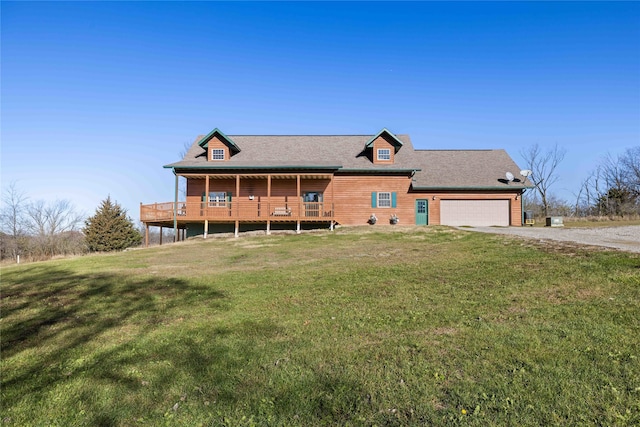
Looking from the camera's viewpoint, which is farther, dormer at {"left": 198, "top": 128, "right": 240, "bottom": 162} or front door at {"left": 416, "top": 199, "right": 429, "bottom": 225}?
front door at {"left": 416, "top": 199, "right": 429, "bottom": 225}

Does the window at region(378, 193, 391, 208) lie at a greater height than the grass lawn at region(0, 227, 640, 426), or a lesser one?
greater

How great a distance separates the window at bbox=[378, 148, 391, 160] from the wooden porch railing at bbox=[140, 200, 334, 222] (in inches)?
202

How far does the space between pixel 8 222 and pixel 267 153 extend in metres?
38.8

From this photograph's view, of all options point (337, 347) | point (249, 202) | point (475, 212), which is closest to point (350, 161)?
point (249, 202)

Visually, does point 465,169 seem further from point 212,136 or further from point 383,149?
point 212,136

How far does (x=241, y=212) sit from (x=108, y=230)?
19049 millimetres

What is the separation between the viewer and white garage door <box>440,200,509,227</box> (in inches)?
942

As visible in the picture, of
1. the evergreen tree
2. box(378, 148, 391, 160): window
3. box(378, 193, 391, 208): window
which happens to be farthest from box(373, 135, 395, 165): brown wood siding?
the evergreen tree

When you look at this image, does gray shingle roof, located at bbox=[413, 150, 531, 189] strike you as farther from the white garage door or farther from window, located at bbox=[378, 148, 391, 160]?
window, located at bbox=[378, 148, 391, 160]

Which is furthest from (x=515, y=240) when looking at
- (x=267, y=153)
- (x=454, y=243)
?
(x=267, y=153)

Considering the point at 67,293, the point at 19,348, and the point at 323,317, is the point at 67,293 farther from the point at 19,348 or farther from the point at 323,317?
the point at 323,317

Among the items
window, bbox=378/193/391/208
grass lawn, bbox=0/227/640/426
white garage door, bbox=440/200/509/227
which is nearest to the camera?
grass lawn, bbox=0/227/640/426

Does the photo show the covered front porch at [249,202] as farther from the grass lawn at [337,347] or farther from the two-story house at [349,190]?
the grass lawn at [337,347]

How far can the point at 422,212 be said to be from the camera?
24000mm
